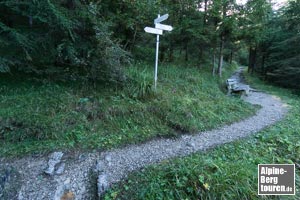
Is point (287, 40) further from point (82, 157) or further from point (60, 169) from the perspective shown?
point (60, 169)

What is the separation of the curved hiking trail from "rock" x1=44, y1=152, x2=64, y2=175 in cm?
7

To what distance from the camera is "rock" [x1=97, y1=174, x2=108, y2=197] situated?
2.77 m

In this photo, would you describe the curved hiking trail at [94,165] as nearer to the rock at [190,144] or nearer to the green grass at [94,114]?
the rock at [190,144]

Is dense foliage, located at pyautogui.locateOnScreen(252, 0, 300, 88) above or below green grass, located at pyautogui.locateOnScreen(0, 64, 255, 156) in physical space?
above

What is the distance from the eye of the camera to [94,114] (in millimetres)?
4527

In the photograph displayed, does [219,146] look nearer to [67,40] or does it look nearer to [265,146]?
[265,146]

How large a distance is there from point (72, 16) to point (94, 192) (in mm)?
4431

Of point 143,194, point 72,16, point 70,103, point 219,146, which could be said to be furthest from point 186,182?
point 72,16

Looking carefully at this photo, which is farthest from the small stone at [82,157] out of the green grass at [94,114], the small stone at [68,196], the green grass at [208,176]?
the green grass at [208,176]

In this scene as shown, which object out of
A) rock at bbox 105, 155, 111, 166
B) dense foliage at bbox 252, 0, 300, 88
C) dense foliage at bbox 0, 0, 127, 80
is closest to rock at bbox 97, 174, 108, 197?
rock at bbox 105, 155, 111, 166

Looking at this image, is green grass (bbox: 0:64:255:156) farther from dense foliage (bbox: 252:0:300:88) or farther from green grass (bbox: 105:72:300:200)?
dense foliage (bbox: 252:0:300:88)

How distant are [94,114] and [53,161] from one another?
1474 mm

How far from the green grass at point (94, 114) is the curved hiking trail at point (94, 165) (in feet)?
0.87

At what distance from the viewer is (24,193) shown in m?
2.74
